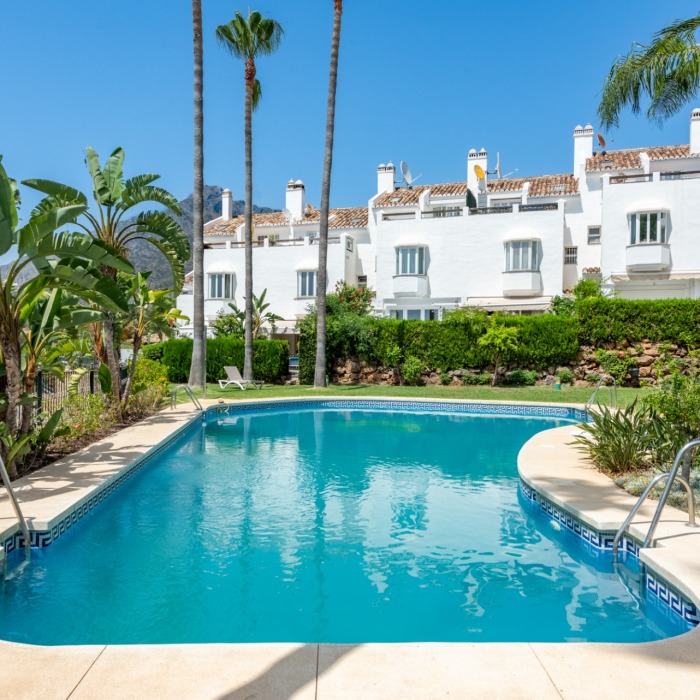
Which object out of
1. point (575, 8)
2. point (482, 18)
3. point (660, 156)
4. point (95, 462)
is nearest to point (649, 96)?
point (575, 8)

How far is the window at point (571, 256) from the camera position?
37938 mm

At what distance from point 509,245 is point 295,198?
22642mm

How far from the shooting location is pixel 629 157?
4281 centimetres

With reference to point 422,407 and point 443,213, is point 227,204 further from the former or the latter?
point 422,407

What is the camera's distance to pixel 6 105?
15969mm

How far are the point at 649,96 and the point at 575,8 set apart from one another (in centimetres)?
404

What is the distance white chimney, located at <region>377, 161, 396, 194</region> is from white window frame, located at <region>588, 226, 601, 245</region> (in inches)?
650

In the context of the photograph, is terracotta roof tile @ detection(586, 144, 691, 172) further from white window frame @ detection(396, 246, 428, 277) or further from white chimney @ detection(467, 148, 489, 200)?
white window frame @ detection(396, 246, 428, 277)

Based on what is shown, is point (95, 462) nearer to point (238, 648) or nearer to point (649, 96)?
point (238, 648)

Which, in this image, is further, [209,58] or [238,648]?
[209,58]

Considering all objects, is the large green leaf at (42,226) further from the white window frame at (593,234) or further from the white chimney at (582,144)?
the white chimney at (582,144)

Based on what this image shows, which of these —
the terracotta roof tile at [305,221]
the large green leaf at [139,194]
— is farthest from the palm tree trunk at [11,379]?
the terracotta roof tile at [305,221]

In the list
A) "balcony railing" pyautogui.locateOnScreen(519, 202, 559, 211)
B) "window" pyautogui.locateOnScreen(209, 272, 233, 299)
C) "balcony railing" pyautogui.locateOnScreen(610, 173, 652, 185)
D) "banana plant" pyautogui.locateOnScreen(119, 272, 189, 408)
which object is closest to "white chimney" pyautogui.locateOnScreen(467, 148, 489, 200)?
"balcony railing" pyautogui.locateOnScreen(519, 202, 559, 211)

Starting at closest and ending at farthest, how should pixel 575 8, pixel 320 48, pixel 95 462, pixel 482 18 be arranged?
pixel 95 462 → pixel 575 8 → pixel 482 18 → pixel 320 48
